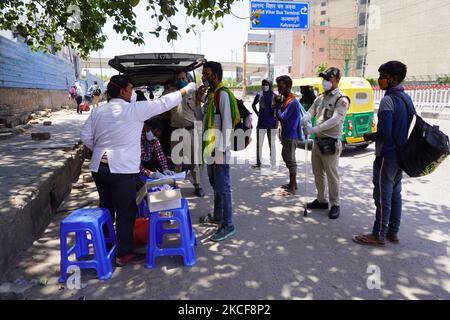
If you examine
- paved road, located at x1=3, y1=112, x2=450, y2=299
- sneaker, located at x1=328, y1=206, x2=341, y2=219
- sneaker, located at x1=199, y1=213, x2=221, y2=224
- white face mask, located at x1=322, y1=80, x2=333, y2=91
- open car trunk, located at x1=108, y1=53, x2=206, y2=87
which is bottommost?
paved road, located at x1=3, y1=112, x2=450, y2=299

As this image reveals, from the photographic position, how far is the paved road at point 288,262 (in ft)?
9.18

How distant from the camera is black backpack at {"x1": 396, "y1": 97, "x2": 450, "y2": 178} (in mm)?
3203

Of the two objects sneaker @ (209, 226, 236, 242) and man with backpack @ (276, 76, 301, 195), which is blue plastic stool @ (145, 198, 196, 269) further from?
man with backpack @ (276, 76, 301, 195)

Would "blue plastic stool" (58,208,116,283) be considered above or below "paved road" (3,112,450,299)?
above

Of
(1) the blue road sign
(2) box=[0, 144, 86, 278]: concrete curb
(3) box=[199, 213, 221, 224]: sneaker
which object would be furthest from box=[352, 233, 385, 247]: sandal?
(1) the blue road sign

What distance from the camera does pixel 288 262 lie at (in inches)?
128

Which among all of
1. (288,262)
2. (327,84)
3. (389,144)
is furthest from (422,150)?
(288,262)

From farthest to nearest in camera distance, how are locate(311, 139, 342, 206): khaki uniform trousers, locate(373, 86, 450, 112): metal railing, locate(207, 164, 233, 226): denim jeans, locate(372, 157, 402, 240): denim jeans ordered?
locate(373, 86, 450, 112): metal railing → locate(311, 139, 342, 206): khaki uniform trousers → locate(207, 164, 233, 226): denim jeans → locate(372, 157, 402, 240): denim jeans

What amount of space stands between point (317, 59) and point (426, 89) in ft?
151

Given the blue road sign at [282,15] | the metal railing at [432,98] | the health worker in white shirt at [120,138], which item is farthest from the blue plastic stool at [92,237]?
the metal railing at [432,98]

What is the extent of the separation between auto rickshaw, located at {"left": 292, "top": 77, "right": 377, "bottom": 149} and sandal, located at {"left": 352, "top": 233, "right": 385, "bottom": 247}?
484 cm

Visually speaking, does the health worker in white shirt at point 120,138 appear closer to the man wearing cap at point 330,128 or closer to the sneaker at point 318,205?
the man wearing cap at point 330,128

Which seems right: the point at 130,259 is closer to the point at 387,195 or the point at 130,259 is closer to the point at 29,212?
the point at 29,212

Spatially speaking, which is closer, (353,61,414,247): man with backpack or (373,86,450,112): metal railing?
(353,61,414,247): man with backpack
